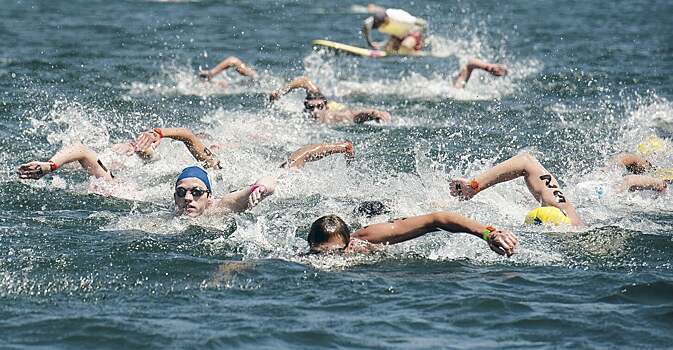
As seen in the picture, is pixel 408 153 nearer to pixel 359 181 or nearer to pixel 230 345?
pixel 359 181

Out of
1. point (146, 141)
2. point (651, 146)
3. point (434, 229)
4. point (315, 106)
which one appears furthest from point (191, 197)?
point (651, 146)

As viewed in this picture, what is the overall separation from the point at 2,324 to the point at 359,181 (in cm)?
598

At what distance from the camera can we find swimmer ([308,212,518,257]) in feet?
30.9

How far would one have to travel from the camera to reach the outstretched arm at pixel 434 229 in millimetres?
8836

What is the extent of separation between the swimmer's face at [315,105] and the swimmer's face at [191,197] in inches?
236

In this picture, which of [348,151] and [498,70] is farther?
[498,70]

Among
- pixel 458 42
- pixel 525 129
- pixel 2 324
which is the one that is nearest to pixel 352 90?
pixel 525 129

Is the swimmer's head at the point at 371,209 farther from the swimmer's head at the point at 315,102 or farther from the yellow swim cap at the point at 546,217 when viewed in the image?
the swimmer's head at the point at 315,102

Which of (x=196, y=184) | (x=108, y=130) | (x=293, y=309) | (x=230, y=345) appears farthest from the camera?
(x=108, y=130)

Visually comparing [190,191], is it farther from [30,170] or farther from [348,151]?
[348,151]

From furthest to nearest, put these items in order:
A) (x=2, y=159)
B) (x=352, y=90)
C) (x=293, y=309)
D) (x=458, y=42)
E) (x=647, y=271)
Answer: (x=458, y=42) < (x=352, y=90) < (x=2, y=159) < (x=647, y=271) < (x=293, y=309)

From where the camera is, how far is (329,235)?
9.70 metres

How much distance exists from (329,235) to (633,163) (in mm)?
5284

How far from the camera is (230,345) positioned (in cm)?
796
